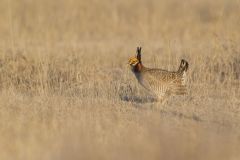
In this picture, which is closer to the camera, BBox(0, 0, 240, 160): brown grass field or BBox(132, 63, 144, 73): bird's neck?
BBox(0, 0, 240, 160): brown grass field

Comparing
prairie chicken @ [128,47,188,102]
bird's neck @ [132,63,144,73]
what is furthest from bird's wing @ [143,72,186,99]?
bird's neck @ [132,63,144,73]

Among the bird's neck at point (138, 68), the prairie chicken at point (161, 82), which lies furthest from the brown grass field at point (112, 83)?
the bird's neck at point (138, 68)

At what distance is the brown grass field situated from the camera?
22.5 feet

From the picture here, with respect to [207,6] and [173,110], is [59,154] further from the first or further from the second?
[207,6]

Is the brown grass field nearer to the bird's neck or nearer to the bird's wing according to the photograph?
the bird's wing

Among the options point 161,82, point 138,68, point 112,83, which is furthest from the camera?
point 112,83

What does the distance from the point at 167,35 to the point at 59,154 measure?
34.3 feet

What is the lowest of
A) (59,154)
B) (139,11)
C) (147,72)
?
(59,154)

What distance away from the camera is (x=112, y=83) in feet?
36.9

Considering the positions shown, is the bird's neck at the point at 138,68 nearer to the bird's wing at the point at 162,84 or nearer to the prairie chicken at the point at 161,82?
the prairie chicken at the point at 161,82

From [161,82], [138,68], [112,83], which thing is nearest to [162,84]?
[161,82]

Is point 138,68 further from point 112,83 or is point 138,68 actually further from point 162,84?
point 112,83

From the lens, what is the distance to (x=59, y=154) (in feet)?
21.9

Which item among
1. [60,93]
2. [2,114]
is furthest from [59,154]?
[60,93]
